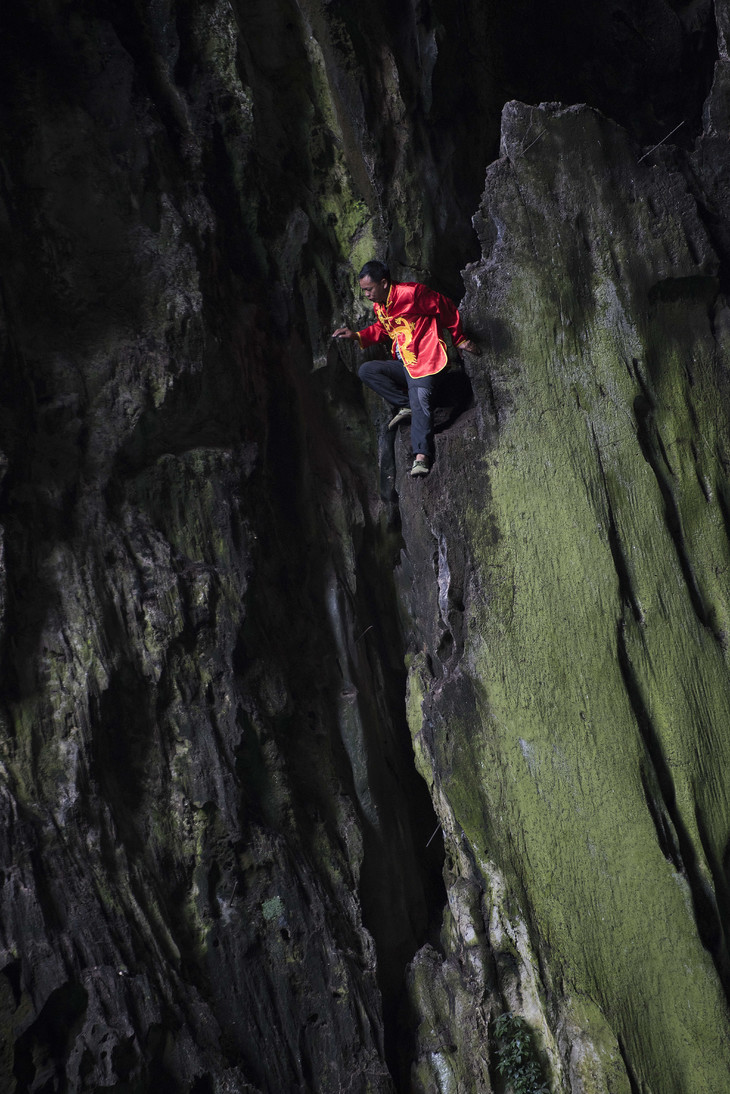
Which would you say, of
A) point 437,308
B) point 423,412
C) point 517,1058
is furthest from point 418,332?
point 517,1058

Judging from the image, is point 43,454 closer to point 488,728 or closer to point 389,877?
point 488,728

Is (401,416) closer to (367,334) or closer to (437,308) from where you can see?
(367,334)

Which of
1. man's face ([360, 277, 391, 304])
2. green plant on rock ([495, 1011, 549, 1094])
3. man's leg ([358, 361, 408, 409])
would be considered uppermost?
man's face ([360, 277, 391, 304])

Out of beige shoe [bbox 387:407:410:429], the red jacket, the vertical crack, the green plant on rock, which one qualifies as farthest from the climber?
the green plant on rock

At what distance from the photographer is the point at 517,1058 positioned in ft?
12.4

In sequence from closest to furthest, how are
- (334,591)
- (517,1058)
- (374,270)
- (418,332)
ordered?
(517,1058)
(374,270)
(418,332)
(334,591)

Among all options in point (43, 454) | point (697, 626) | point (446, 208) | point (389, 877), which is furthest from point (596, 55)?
point (389, 877)

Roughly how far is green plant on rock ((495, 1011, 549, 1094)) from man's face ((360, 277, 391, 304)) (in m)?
3.85

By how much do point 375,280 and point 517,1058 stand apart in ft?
13.4

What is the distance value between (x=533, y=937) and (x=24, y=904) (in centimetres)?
244

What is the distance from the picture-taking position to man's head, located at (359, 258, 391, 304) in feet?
13.8

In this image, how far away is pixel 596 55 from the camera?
5.63 metres

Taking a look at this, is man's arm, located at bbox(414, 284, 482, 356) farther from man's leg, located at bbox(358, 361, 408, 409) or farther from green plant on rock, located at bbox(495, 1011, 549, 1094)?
green plant on rock, located at bbox(495, 1011, 549, 1094)

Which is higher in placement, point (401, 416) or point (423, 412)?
point (401, 416)
